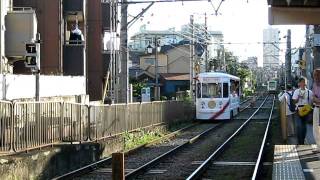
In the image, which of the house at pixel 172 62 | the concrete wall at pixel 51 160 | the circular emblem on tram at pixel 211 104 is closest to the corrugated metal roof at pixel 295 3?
the concrete wall at pixel 51 160

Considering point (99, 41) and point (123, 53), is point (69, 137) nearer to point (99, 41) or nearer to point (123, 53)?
point (123, 53)

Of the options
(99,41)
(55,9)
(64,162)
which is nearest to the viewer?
(64,162)

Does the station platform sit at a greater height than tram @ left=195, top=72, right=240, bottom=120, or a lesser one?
lesser

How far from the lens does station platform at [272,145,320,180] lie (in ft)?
32.4

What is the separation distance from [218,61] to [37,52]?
66.1m

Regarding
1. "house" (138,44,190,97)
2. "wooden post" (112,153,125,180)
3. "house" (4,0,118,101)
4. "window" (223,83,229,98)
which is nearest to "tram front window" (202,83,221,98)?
"window" (223,83,229,98)

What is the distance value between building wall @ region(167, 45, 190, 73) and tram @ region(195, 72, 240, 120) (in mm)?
52954

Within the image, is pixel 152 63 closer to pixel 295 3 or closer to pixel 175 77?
pixel 175 77

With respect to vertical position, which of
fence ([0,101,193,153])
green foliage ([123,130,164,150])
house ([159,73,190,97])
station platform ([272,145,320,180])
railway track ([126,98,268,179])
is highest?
house ([159,73,190,97])

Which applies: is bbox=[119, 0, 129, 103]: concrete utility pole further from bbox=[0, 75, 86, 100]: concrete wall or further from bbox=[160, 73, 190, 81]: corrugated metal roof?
bbox=[160, 73, 190, 81]: corrugated metal roof

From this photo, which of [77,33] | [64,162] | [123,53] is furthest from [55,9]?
[64,162]

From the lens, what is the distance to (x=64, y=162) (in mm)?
14148

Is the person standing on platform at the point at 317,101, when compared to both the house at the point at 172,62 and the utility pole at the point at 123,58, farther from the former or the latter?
the house at the point at 172,62

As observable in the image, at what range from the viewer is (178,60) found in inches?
3533
